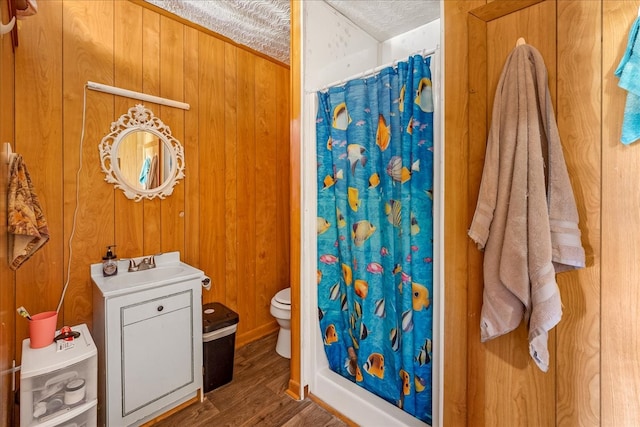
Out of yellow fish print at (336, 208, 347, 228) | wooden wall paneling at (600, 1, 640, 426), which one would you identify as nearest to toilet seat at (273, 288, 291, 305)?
yellow fish print at (336, 208, 347, 228)

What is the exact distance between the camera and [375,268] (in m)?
1.56

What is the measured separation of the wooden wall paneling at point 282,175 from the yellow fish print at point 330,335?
44.1 inches

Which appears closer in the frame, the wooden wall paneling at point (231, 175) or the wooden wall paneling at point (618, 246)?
the wooden wall paneling at point (618, 246)

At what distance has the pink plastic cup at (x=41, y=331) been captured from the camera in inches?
52.3

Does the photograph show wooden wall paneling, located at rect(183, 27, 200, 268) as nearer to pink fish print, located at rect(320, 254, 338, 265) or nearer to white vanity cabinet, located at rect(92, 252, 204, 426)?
white vanity cabinet, located at rect(92, 252, 204, 426)

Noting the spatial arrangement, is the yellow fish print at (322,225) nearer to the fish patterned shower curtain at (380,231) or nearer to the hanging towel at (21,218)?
the fish patterned shower curtain at (380,231)

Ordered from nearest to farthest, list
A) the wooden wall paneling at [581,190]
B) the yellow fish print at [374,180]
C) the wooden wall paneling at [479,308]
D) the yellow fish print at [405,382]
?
the wooden wall paneling at [581,190]
the wooden wall paneling at [479,308]
the yellow fish print at [405,382]
the yellow fish print at [374,180]

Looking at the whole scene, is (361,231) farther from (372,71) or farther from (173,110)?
(173,110)

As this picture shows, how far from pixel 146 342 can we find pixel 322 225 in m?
1.15

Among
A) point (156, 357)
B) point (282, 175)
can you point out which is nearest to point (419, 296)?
point (156, 357)

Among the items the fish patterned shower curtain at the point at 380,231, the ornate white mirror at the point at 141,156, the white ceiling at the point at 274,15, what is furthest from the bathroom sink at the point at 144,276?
the white ceiling at the point at 274,15

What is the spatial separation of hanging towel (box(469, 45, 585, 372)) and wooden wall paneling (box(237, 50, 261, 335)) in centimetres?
187

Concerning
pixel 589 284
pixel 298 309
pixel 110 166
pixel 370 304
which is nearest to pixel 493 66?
pixel 589 284

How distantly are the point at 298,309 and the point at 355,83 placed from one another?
A: 1371 millimetres
